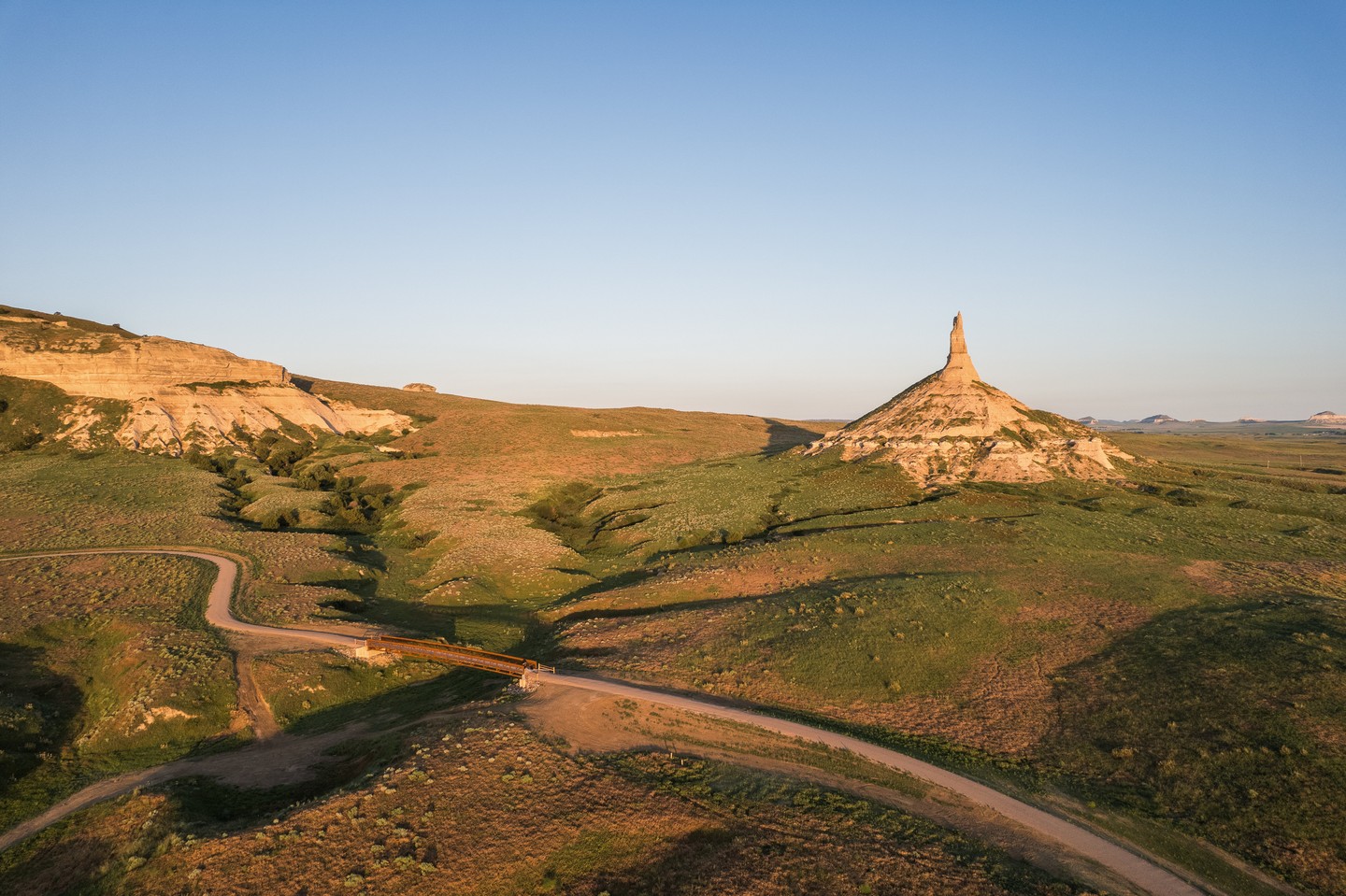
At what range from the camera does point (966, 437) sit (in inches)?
3553

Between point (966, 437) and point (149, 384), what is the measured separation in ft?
419

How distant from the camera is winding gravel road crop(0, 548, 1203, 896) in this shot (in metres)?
20.2

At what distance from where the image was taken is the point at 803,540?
61.0m

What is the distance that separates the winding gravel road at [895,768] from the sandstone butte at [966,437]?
6016 centimetres

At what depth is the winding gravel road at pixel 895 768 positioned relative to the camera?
795 inches

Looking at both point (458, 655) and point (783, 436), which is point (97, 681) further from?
point (783, 436)

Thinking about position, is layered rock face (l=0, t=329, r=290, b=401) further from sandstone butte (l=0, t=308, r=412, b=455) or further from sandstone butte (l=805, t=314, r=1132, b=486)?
sandstone butte (l=805, t=314, r=1132, b=486)

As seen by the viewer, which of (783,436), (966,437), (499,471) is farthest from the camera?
(783,436)

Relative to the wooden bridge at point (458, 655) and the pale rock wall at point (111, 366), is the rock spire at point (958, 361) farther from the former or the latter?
the pale rock wall at point (111, 366)

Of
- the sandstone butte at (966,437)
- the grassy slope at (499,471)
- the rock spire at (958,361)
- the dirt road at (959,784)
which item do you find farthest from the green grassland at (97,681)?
the rock spire at (958,361)

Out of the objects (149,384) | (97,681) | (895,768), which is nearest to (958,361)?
(895,768)

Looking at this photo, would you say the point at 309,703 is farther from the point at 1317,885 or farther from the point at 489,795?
the point at 1317,885

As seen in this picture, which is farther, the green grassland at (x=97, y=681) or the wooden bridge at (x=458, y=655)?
the wooden bridge at (x=458, y=655)

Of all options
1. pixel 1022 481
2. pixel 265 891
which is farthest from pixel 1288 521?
pixel 265 891
